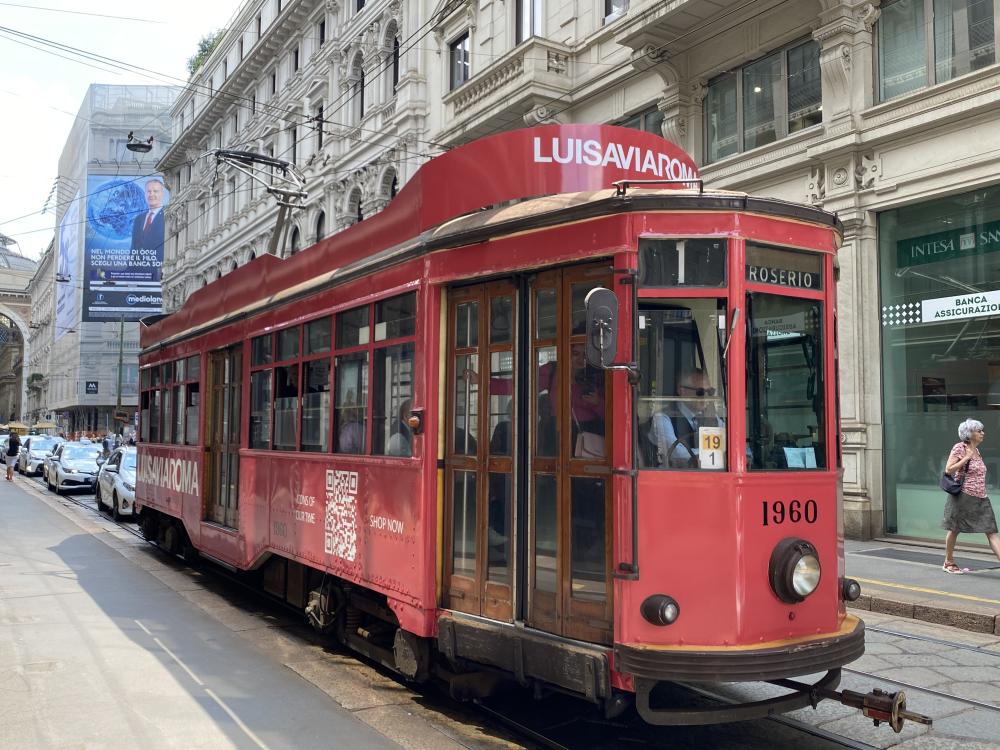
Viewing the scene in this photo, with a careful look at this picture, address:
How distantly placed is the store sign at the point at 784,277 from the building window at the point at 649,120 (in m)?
11.9

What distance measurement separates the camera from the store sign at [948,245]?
1127 cm

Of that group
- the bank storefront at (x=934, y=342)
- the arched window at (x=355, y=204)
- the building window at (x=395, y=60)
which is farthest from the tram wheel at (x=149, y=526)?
the building window at (x=395, y=60)

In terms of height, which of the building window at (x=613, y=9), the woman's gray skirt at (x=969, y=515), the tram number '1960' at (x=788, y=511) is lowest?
the woman's gray skirt at (x=969, y=515)

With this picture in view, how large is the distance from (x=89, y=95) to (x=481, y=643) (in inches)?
2321

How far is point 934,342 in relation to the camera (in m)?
12.0

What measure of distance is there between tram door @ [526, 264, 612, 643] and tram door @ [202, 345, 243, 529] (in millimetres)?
4653

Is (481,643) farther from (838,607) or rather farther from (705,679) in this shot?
(838,607)

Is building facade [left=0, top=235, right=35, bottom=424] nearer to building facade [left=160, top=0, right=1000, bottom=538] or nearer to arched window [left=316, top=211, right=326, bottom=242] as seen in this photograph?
arched window [left=316, top=211, right=326, bottom=242]

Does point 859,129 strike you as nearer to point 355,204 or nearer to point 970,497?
point 970,497

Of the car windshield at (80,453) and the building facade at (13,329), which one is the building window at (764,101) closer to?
the car windshield at (80,453)

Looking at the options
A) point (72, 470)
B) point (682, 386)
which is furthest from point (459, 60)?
point (682, 386)

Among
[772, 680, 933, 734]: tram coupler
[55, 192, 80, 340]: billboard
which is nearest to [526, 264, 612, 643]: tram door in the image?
[772, 680, 933, 734]: tram coupler

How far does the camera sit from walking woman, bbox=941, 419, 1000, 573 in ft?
30.5

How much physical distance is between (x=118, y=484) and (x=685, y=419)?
48.9 ft
